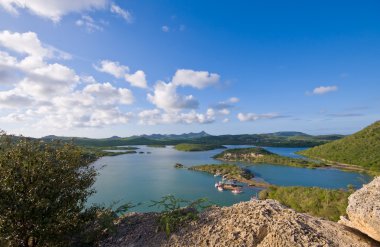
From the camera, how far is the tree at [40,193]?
Result: 9734mm

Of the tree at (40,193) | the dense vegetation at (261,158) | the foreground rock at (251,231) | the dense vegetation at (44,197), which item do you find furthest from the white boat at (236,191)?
the foreground rock at (251,231)

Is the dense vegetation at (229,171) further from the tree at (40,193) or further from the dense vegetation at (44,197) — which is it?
the tree at (40,193)

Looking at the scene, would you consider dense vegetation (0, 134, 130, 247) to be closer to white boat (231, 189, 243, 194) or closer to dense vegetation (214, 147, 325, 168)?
white boat (231, 189, 243, 194)

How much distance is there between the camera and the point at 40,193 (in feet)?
34.0

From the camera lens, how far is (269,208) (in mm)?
9688

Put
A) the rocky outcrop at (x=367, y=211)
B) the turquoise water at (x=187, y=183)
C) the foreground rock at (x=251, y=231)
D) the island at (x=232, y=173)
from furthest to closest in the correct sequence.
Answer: the island at (x=232, y=173)
the turquoise water at (x=187, y=183)
the foreground rock at (x=251, y=231)
the rocky outcrop at (x=367, y=211)

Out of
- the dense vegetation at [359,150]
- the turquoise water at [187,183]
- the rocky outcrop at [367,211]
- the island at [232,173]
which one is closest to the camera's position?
the rocky outcrop at [367,211]

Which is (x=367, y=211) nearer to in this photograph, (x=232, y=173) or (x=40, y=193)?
(x=40, y=193)

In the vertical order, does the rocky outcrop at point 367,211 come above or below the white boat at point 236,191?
above

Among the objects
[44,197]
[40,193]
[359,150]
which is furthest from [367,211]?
[359,150]

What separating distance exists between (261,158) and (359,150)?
4390cm

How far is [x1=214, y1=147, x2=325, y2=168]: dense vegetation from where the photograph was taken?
414 feet

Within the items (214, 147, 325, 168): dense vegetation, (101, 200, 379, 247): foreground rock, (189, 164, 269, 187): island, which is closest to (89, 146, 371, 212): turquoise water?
(189, 164, 269, 187): island

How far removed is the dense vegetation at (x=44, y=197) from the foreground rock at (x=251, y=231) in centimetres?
145
